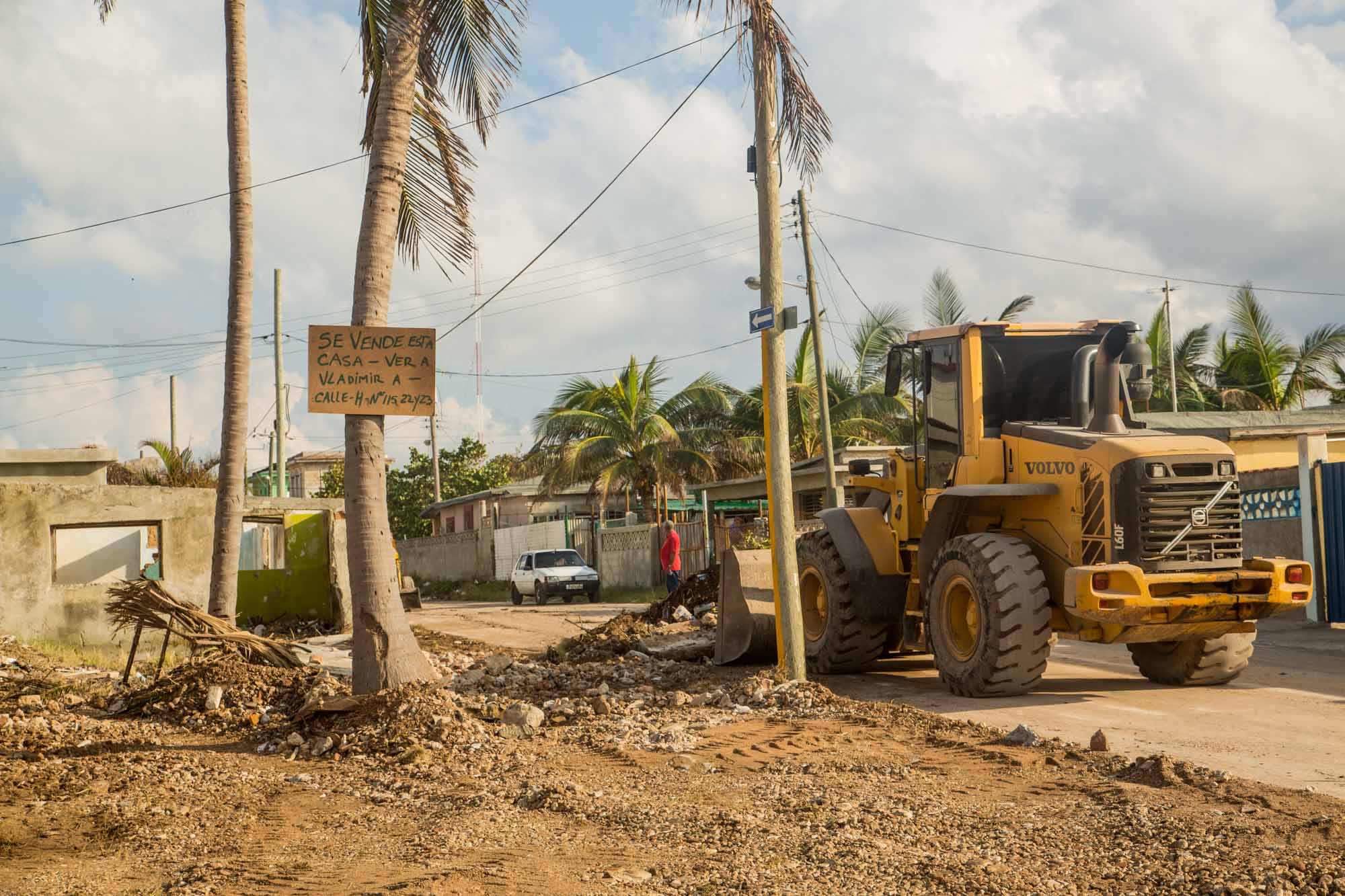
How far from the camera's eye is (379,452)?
30.9ft

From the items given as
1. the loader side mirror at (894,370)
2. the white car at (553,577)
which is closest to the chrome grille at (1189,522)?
the loader side mirror at (894,370)

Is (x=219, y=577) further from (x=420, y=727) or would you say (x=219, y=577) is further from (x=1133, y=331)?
(x=1133, y=331)

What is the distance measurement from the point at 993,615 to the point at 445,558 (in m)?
36.2

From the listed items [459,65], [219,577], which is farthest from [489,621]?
[459,65]

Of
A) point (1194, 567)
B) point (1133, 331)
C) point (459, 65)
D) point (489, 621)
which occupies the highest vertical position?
point (459, 65)

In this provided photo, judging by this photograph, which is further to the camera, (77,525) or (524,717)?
(77,525)

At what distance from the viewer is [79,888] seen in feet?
17.5

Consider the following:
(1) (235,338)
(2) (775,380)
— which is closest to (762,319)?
(2) (775,380)

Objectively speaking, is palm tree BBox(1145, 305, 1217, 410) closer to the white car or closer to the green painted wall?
the white car

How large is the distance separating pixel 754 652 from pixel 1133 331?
4.65 meters

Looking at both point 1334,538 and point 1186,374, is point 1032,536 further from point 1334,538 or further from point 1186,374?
point 1186,374

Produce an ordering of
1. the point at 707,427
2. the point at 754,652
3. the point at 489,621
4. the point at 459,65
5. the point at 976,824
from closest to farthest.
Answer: the point at 976,824 < the point at 459,65 < the point at 754,652 < the point at 489,621 < the point at 707,427

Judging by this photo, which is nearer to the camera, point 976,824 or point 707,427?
point 976,824

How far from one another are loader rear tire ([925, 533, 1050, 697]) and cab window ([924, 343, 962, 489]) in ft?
2.87
